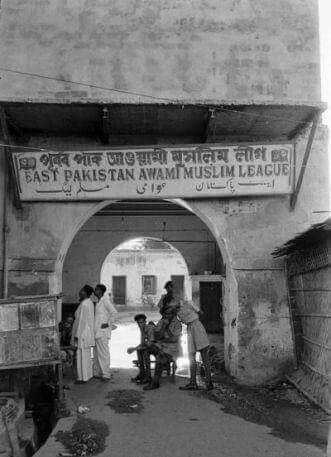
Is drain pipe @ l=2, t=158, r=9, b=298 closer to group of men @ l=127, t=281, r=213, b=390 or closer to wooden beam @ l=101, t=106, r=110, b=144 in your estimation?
wooden beam @ l=101, t=106, r=110, b=144

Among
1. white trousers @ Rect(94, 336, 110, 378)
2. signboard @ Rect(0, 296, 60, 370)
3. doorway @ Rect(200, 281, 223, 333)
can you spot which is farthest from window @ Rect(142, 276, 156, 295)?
signboard @ Rect(0, 296, 60, 370)

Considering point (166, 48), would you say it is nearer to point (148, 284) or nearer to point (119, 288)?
point (148, 284)

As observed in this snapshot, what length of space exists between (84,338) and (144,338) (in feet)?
3.27

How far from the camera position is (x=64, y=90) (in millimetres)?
7863

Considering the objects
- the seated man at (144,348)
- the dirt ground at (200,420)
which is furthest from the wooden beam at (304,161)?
the seated man at (144,348)

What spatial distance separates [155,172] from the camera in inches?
310

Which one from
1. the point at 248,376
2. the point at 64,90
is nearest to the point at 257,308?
the point at 248,376

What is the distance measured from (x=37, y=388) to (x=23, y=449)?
71.3 inches

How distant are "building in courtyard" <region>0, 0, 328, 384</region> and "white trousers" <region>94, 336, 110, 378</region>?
94 centimetres

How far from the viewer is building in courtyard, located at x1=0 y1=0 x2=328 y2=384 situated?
308 inches

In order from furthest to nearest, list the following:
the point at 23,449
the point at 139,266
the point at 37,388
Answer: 1. the point at 139,266
2. the point at 37,388
3. the point at 23,449

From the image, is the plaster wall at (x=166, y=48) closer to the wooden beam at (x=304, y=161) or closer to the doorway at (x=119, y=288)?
the wooden beam at (x=304, y=161)

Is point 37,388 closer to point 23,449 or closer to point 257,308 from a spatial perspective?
point 23,449

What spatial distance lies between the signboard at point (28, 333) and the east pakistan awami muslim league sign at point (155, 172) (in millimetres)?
2137
